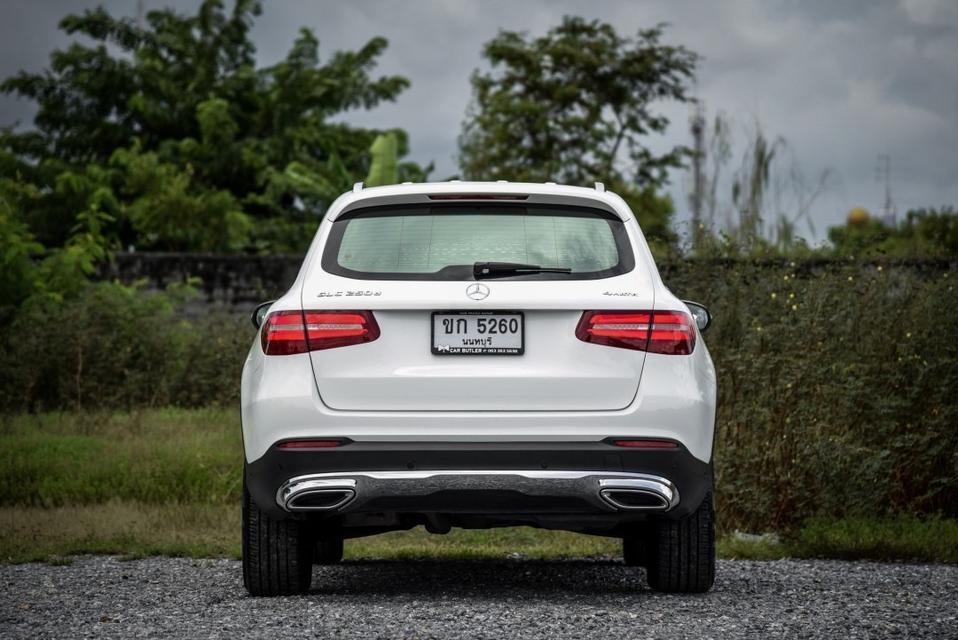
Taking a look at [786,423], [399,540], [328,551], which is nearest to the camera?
[328,551]

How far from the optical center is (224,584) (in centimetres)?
722

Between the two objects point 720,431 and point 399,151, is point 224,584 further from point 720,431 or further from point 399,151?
point 399,151

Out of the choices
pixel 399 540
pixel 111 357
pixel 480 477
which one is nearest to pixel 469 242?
pixel 480 477

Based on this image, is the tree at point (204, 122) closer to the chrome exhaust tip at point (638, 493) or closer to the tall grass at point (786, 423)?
the tall grass at point (786, 423)

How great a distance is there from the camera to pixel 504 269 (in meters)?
5.84

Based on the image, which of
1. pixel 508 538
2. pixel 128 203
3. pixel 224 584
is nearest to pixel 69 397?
pixel 508 538

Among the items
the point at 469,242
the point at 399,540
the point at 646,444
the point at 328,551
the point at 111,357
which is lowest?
the point at 399,540

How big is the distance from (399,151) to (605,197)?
29.4 m

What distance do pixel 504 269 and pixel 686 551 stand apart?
63.1 inches

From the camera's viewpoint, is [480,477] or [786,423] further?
[786,423]

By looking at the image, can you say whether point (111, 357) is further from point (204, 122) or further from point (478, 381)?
point (204, 122)

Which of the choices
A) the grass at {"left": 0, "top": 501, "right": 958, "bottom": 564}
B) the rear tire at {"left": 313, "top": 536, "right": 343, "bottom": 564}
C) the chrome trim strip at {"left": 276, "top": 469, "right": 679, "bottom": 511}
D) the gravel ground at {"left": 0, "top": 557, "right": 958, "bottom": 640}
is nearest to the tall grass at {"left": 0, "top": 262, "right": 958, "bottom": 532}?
the grass at {"left": 0, "top": 501, "right": 958, "bottom": 564}

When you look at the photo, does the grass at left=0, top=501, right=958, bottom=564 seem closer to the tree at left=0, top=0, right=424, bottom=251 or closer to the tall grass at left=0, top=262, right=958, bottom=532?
the tall grass at left=0, top=262, right=958, bottom=532

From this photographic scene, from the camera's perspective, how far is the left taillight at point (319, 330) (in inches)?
225
